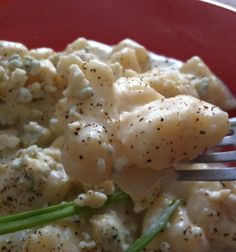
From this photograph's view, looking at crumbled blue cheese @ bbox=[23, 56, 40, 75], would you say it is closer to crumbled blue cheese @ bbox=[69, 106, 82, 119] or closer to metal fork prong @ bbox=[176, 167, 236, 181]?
crumbled blue cheese @ bbox=[69, 106, 82, 119]

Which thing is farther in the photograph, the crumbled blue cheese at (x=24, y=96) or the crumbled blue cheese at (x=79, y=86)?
the crumbled blue cheese at (x=24, y=96)

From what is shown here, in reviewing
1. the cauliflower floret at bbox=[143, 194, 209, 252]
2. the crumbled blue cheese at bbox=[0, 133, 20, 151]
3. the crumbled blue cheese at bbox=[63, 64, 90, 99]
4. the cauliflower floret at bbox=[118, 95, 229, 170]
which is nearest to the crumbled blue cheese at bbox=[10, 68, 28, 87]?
the crumbled blue cheese at bbox=[0, 133, 20, 151]

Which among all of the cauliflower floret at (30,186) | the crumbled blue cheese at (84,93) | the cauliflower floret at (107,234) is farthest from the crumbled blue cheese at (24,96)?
the cauliflower floret at (107,234)

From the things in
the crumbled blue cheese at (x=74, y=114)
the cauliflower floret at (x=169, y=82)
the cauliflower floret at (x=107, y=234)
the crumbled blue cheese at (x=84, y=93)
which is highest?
the cauliflower floret at (x=169, y=82)

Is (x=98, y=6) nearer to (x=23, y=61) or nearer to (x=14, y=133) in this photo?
(x=23, y=61)

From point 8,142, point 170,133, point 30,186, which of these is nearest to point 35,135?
point 8,142

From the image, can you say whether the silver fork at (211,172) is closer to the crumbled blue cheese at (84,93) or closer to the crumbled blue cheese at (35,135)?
the crumbled blue cheese at (84,93)
